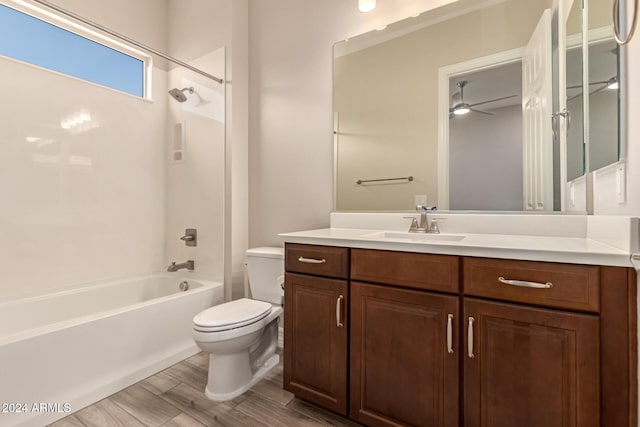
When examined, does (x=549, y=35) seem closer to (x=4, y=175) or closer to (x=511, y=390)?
(x=511, y=390)

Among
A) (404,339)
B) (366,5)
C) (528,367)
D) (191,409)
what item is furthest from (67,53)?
(528,367)

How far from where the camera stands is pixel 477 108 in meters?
1.61

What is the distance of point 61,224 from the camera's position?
220 cm

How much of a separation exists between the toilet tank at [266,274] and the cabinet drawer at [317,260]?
49 centimetres

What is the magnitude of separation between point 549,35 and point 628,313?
4.33 feet

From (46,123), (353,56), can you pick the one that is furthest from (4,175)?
(353,56)

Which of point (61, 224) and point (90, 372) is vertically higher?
point (61, 224)

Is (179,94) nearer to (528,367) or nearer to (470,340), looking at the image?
(470,340)

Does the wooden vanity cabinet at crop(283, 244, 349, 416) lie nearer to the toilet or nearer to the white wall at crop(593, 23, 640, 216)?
the toilet

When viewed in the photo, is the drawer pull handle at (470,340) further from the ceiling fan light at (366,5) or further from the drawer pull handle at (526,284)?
the ceiling fan light at (366,5)

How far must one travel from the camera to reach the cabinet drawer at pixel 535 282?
0.92 m

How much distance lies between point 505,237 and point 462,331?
1.84 feet

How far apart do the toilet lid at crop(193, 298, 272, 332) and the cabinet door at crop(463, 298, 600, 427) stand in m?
1.10

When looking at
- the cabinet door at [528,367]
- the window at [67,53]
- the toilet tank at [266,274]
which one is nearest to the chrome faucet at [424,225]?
the cabinet door at [528,367]
